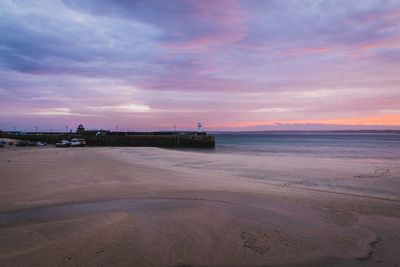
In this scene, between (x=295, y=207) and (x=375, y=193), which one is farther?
(x=375, y=193)

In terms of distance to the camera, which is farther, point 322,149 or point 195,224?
point 322,149

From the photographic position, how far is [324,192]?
40.0 feet

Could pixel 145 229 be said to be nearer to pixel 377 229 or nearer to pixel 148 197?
pixel 148 197

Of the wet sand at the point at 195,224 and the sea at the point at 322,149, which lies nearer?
the wet sand at the point at 195,224

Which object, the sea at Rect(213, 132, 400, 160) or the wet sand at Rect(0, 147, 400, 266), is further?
the sea at Rect(213, 132, 400, 160)

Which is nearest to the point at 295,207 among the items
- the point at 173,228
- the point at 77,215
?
the point at 173,228

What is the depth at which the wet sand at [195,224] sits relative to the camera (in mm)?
5539

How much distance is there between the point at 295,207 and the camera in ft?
31.1

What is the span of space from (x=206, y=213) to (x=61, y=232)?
3623 millimetres

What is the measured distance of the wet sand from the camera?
5.54m

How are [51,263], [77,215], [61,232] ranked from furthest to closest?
1. [77,215]
2. [61,232]
3. [51,263]

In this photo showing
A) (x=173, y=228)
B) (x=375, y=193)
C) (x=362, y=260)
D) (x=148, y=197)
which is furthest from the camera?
(x=375, y=193)

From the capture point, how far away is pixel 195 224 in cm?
746

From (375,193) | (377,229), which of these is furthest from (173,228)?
(375,193)
